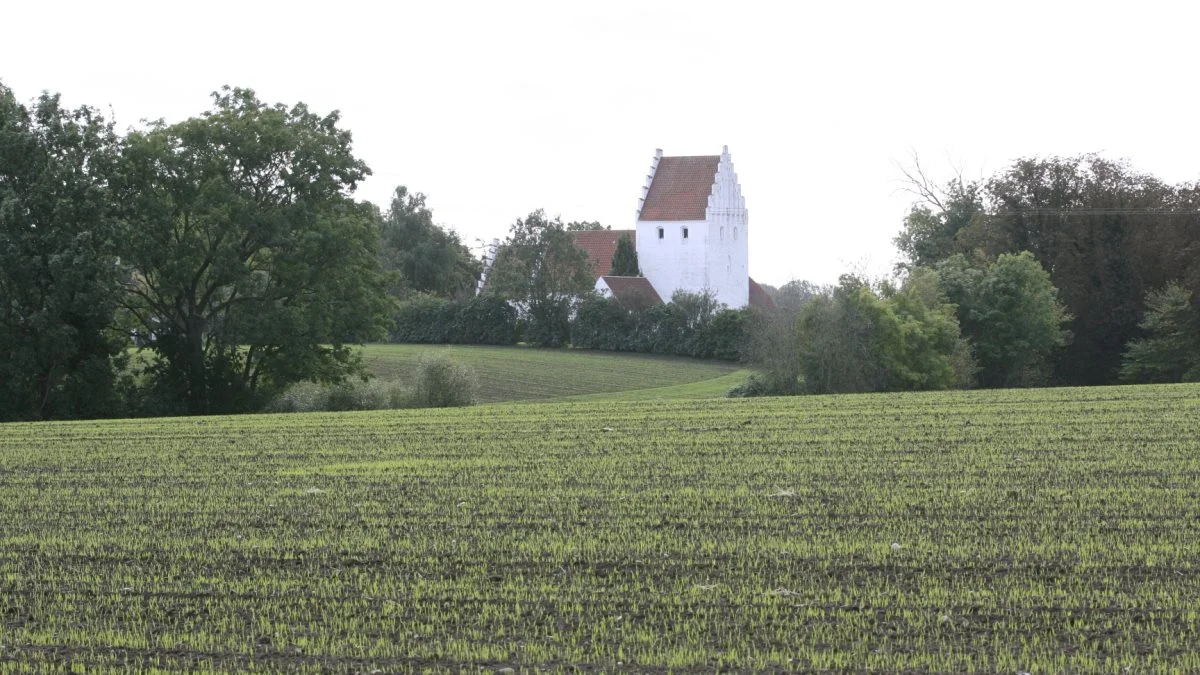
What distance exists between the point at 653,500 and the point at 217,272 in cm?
3668

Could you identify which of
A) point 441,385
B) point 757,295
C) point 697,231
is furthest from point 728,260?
point 441,385

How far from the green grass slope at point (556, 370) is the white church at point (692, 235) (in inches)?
784

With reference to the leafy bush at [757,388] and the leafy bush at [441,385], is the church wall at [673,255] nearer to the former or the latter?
the leafy bush at [757,388]

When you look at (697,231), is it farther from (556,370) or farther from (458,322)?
(556,370)

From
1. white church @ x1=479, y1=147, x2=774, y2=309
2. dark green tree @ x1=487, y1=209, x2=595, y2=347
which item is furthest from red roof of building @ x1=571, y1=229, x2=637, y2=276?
dark green tree @ x1=487, y1=209, x2=595, y2=347

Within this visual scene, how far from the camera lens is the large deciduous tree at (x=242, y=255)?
161ft

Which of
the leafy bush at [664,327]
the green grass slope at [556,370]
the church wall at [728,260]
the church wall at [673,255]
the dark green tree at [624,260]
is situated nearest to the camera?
the green grass slope at [556,370]

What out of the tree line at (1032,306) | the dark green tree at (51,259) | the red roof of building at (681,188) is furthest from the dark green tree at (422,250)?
the dark green tree at (51,259)

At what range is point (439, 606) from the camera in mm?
10383

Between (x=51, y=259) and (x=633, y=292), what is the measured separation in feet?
174

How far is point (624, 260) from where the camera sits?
104 metres

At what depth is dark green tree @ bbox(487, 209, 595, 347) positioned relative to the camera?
3514 inches

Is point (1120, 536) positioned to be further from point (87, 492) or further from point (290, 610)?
point (87, 492)

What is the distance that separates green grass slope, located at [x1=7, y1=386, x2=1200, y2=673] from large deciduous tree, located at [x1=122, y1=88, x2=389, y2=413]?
90.6 ft
